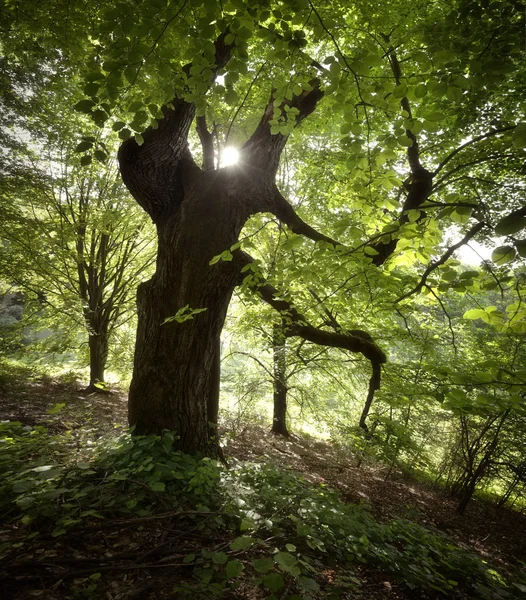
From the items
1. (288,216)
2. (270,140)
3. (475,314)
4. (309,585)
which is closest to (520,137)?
(475,314)

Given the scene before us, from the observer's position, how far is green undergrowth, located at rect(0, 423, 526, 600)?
1726 mm

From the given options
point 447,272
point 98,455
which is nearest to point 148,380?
point 98,455

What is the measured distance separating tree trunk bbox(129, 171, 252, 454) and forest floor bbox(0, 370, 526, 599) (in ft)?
4.75

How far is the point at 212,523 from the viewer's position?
2230mm

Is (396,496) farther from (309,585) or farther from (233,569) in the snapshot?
(233,569)

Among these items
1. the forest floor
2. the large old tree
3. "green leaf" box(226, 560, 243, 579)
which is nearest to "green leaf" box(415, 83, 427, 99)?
the large old tree

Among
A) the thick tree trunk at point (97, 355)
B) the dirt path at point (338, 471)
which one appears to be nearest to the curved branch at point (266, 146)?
the dirt path at point (338, 471)

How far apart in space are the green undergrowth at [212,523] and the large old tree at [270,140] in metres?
0.70

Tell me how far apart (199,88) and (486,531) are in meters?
10.6

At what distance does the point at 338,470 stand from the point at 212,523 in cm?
628

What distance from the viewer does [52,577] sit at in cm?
154

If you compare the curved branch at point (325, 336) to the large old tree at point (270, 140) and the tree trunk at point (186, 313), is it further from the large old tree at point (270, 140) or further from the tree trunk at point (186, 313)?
the tree trunk at point (186, 313)

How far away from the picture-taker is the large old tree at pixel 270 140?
1537mm

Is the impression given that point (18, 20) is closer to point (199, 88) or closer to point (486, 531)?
point (199, 88)
